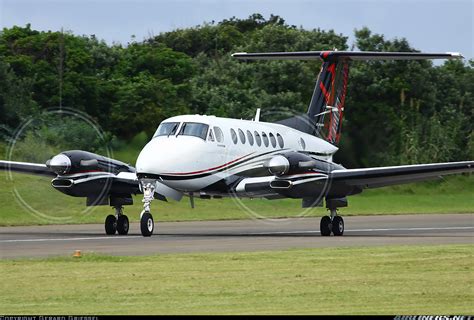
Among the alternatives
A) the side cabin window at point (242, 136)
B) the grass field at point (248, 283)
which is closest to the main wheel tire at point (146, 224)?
the side cabin window at point (242, 136)

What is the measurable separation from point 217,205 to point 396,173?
13456 mm

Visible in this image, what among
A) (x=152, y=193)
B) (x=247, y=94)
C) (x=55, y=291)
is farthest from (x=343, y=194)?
(x=247, y=94)

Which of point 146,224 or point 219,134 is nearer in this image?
point 146,224

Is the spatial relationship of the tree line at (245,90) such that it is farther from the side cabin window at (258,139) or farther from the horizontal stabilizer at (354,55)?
the side cabin window at (258,139)

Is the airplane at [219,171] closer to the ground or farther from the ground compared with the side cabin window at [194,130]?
closer to the ground

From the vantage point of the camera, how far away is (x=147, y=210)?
87.2 ft

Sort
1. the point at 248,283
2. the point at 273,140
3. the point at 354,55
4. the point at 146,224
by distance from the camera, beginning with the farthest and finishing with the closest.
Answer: the point at 354,55, the point at 273,140, the point at 146,224, the point at 248,283

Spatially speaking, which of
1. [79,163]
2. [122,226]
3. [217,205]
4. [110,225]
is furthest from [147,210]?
[217,205]

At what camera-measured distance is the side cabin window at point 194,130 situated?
27.6 meters

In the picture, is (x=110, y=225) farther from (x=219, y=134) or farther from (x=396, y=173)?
(x=396, y=173)

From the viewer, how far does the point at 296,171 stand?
89.1 feet

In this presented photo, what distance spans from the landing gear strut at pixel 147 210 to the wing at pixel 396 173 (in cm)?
477

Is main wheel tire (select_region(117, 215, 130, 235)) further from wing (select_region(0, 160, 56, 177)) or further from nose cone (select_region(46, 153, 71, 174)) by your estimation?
wing (select_region(0, 160, 56, 177))

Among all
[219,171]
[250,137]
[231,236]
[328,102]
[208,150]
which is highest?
[328,102]
